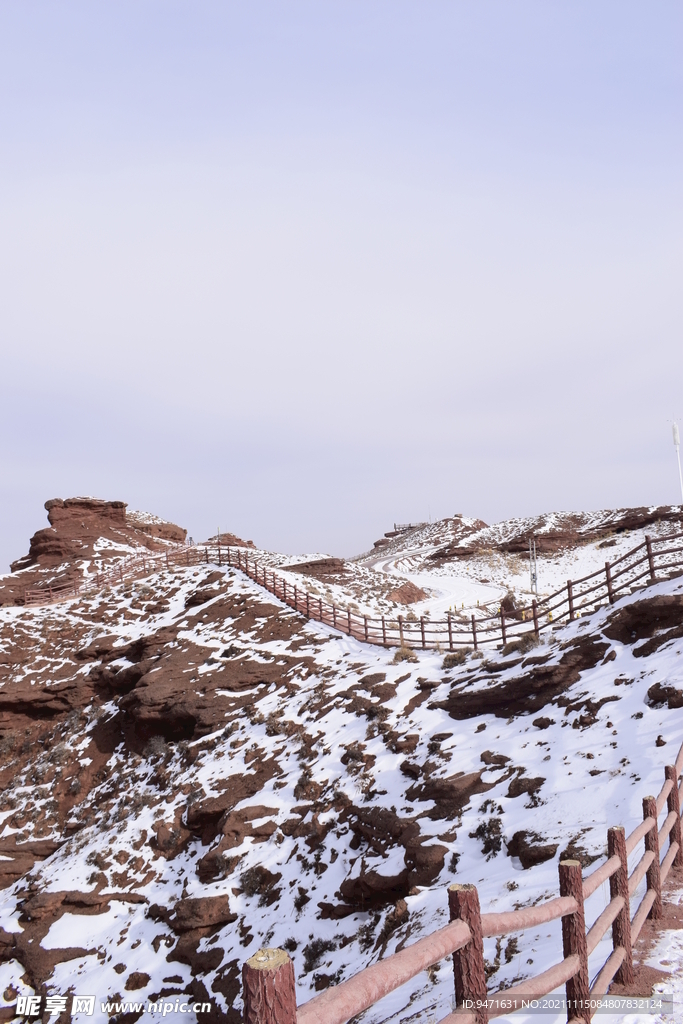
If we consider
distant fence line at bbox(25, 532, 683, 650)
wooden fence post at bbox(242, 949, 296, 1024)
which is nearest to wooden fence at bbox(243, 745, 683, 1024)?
wooden fence post at bbox(242, 949, 296, 1024)

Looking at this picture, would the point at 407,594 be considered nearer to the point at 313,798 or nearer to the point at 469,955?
the point at 313,798

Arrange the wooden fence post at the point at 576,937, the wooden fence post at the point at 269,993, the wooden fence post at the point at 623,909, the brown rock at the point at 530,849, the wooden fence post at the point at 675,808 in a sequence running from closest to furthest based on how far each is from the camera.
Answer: the wooden fence post at the point at 269,993 → the wooden fence post at the point at 576,937 → the wooden fence post at the point at 623,909 → the wooden fence post at the point at 675,808 → the brown rock at the point at 530,849

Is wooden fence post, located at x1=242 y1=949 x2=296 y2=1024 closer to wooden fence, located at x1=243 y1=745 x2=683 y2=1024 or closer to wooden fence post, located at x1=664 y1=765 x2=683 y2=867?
wooden fence, located at x1=243 y1=745 x2=683 y2=1024

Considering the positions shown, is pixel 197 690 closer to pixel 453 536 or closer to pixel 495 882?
pixel 495 882

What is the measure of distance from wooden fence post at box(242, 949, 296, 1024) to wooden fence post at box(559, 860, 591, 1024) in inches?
92.2

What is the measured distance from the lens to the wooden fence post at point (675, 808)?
576 cm

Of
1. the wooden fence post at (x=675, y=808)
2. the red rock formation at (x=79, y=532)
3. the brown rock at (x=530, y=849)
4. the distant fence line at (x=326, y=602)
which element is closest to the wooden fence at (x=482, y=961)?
the wooden fence post at (x=675, y=808)

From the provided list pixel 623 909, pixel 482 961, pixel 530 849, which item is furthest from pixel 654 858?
pixel 530 849

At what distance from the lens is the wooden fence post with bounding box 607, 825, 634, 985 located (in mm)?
4324

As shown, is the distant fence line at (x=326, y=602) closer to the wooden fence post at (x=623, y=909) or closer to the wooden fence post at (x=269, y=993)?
the wooden fence post at (x=623, y=909)

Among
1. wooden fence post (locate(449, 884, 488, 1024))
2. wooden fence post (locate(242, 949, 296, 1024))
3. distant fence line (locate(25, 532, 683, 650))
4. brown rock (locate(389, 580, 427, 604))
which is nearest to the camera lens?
wooden fence post (locate(242, 949, 296, 1024))

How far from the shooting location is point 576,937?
368 cm

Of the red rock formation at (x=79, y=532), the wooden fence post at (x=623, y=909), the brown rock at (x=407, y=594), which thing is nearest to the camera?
the wooden fence post at (x=623, y=909)

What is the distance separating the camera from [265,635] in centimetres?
2434
